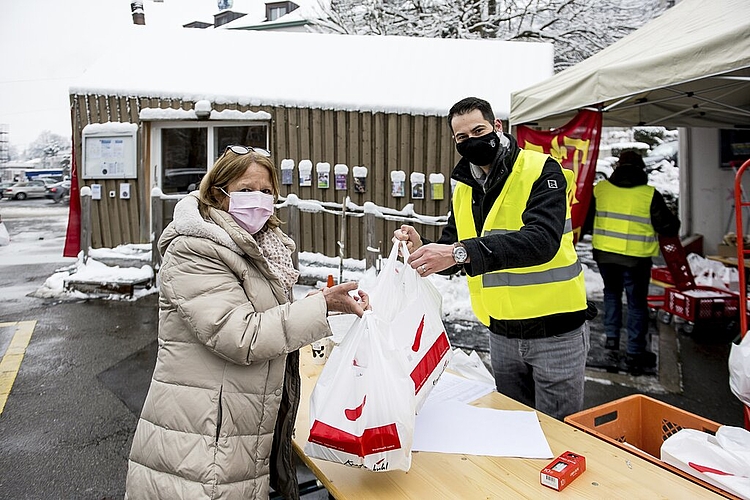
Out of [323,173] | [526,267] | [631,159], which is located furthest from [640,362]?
[323,173]

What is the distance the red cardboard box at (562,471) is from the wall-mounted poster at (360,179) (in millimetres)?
7455

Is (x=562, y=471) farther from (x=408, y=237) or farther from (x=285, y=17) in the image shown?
(x=285, y=17)

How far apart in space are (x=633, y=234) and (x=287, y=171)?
18.2 ft

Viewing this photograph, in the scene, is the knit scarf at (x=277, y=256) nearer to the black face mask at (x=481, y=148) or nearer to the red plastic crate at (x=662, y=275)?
the black face mask at (x=481, y=148)

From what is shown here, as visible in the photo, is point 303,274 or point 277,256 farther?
point 303,274

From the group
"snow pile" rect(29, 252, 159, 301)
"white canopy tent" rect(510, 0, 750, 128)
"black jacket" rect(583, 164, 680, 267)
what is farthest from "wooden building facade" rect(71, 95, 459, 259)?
"black jacket" rect(583, 164, 680, 267)

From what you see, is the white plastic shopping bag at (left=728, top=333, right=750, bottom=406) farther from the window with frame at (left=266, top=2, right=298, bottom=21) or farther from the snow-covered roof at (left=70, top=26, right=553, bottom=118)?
the window with frame at (left=266, top=2, right=298, bottom=21)

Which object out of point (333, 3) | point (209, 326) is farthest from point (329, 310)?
point (333, 3)

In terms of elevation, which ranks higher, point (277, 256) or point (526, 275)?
point (277, 256)

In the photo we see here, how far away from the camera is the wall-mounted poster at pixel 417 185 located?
882 centimetres

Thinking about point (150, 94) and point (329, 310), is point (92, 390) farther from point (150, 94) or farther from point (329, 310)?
point (150, 94)

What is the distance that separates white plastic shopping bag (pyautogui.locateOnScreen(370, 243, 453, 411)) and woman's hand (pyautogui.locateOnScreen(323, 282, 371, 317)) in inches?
2.3

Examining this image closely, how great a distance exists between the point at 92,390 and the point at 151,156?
5.61 m

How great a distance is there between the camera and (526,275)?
228 cm
